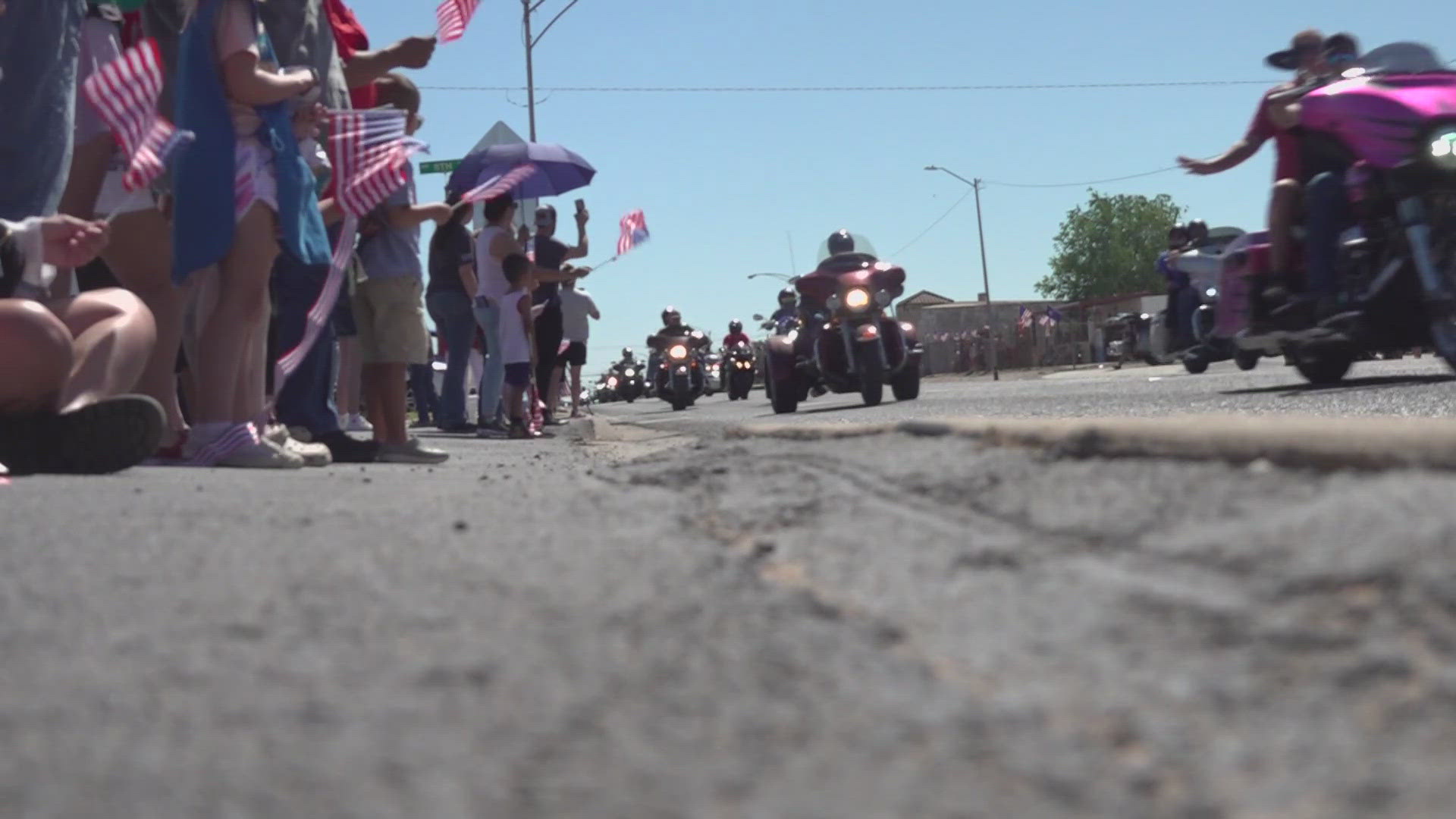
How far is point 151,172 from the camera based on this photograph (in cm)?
475

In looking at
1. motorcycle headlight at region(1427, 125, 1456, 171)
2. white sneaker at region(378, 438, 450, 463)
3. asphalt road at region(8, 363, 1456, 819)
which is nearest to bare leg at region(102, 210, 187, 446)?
white sneaker at region(378, 438, 450, 463)

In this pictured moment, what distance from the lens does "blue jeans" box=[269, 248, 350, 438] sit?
5.84 metres

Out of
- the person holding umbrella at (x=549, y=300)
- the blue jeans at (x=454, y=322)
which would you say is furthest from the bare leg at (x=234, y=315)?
the person holding umbrella at (x=549, y=300)

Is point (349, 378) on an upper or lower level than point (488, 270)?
lower

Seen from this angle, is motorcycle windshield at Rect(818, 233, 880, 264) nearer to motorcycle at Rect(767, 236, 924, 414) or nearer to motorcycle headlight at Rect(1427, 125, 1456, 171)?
motorcycle at Rect(767, 236, 924, 414)

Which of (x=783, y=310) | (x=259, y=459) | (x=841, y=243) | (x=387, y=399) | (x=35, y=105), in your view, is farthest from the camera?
(x=783, y=310)

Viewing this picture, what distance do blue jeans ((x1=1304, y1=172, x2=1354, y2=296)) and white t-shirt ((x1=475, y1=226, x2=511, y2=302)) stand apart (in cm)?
444

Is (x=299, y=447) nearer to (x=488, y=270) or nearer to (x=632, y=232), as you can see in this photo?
(x=488, y=270)

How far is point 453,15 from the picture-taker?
25.0 feet

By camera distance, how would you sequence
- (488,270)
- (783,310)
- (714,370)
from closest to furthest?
(488,270), (783,310), (714,370)

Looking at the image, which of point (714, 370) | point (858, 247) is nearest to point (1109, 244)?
point (714, 370)

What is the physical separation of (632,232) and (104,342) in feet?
30.7

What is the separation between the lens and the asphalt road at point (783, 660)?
1.24 meters

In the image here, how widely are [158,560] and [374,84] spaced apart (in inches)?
197
